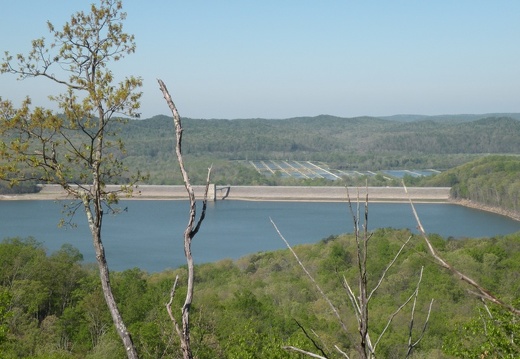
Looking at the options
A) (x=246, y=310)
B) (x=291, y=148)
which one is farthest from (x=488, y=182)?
(x=291, y=148)

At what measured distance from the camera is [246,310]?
878 cm

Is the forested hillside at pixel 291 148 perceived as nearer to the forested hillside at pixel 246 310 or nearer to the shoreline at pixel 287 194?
the shoreline at pixel 287 194

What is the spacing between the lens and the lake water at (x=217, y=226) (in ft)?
70.7

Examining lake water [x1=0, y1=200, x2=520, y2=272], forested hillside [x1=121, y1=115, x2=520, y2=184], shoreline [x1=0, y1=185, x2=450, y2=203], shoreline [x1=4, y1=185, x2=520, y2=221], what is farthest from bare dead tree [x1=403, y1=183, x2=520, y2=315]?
forested hillside [x1=121, y1=115, x2=520, y2=184]

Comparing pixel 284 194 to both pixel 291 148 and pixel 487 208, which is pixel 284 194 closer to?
pixel 487 208

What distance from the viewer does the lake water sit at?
70.7ft

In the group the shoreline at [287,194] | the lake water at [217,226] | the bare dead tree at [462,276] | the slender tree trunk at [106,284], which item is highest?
the bare dead tree at [462,276]

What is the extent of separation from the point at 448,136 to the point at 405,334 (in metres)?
61.4

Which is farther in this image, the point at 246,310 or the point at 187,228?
the point at 246,310

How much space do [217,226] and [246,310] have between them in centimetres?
1824

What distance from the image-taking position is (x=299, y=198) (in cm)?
3669

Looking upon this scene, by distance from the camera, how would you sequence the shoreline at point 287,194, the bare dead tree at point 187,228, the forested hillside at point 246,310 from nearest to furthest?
the bare dead tree at point 187,228 < the forested hillside at point 246,310 < the shoreline at point 287,194

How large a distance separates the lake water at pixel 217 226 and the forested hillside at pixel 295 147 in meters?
8.14

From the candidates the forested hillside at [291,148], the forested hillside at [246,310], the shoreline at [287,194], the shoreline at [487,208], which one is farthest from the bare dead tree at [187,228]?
the forested hillside at [291,148]
